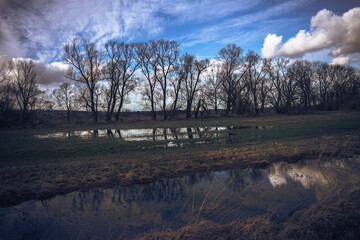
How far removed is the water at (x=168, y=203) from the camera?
386cm

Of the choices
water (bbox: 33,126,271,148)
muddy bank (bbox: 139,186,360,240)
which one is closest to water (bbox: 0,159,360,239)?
muddy bank (bbox: 139,186,360,240)

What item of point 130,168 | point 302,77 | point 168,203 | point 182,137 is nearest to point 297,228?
point 168,203

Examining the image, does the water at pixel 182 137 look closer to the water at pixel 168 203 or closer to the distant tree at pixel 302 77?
the water at pixel 168 203

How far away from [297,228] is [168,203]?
274 cm

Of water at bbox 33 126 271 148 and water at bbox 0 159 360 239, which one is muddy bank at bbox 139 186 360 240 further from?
water at bbox 33 126 271 148

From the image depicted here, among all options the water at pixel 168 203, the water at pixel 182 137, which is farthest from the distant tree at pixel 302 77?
the water at pixel 168 203

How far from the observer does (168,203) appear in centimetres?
472

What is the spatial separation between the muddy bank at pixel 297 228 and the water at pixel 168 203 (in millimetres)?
422

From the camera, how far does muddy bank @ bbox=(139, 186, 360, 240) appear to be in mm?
3047

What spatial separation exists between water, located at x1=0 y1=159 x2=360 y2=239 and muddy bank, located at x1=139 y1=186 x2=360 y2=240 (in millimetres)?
422

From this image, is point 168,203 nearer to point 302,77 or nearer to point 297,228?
point 297,228

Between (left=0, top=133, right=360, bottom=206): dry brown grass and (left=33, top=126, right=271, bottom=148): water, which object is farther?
(left=33, top=126, right=271, bottom=148): water

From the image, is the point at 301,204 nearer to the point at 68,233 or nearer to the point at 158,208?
the point at 158,208

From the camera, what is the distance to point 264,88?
195 ft
